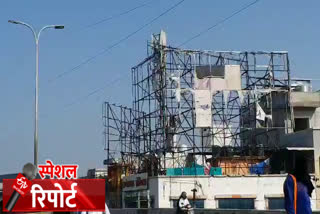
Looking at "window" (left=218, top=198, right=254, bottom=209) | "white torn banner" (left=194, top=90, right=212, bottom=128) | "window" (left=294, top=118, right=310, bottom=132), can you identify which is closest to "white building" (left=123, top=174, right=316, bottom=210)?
"window" (left=218, top=198, right=254, bottom=209)

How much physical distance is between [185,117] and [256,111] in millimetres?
5775

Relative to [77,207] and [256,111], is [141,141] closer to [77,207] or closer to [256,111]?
[256,111]

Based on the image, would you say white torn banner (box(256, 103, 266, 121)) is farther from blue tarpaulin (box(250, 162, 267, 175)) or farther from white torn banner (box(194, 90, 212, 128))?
blue tarpaulin (box(250, 162, 267, 175))

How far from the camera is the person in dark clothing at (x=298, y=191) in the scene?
6805 millimetres

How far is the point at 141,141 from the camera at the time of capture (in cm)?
4619

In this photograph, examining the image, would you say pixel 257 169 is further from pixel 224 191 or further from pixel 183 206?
pixel 183 206

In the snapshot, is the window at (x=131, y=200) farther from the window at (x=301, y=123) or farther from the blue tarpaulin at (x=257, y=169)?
the window at (x=301, y=123)

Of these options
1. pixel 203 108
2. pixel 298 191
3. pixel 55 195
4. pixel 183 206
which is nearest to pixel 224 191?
pixel 203 108

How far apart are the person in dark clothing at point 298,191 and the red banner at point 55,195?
2080 millimetres

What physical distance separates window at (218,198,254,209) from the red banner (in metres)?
34.7

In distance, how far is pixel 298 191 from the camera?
269 inches

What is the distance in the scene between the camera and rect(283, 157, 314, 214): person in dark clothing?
22.3 ft

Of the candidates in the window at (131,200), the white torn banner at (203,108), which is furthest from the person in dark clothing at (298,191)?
the window at (131,200)

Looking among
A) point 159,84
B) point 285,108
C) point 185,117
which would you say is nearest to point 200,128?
point 185,117
